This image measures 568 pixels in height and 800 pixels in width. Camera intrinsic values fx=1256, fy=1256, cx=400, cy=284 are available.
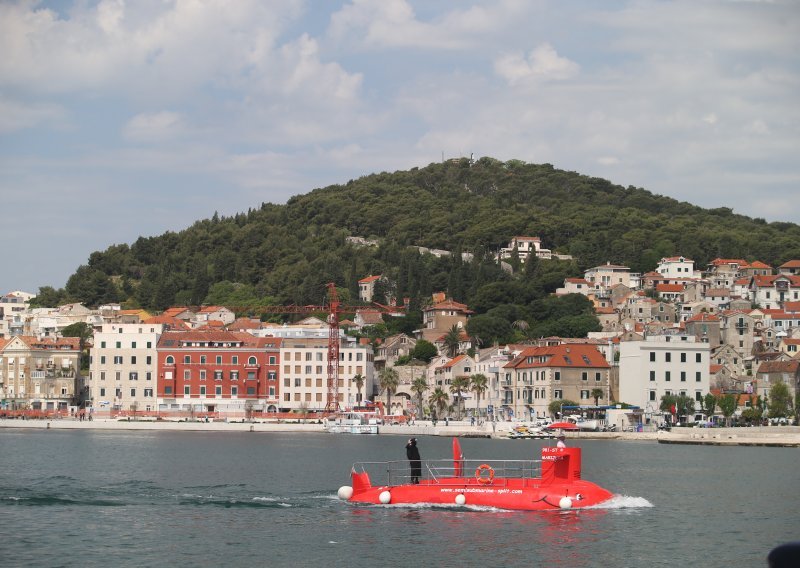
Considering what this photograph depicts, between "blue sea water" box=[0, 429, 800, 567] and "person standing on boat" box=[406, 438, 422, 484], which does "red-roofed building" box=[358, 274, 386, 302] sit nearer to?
"blue sea water" box=[0, 429, 800, 567]

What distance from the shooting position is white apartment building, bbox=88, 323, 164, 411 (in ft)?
410

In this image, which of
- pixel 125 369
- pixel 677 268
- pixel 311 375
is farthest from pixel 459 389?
pixel 677 268

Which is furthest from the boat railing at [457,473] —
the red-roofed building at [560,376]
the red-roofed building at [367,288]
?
the red-roofed building at [367,288]

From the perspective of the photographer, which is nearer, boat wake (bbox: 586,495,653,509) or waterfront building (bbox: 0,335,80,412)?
boat wake (bbox: 586,495,653,509)

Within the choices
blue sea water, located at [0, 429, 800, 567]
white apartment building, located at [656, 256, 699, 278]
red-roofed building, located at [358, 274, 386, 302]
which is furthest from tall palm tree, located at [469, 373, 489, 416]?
white apartment building, located at [656, 256, 699, 278]

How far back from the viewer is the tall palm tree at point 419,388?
12850 cm

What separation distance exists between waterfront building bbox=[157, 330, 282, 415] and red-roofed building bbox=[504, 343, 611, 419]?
84.1 feet

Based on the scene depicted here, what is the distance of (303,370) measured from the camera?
12619 centimetres

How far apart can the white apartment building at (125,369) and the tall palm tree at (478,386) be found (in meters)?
31.5

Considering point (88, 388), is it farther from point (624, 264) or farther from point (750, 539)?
point (750, 539)

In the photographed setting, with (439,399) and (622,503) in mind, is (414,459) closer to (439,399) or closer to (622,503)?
(622,503)

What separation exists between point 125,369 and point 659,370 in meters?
52.3

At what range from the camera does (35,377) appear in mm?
131000

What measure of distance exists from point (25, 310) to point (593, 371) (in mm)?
100787
